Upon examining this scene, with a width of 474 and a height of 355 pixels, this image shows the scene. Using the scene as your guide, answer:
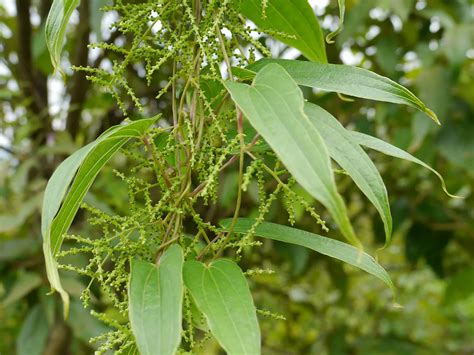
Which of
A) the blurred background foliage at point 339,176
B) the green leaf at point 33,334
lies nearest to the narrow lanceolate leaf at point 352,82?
the blurred background foliage at point 339,176

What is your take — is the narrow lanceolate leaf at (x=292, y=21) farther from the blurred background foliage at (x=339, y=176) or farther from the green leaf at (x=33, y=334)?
the green leaf at (x=33, y=334)

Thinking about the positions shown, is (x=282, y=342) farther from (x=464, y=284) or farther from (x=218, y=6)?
(x=218, y=6)

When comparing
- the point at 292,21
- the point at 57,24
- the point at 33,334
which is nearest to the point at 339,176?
Answer: the point at 33,334

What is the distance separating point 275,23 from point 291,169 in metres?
0.24

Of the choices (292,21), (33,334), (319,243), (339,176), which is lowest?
(339,176)

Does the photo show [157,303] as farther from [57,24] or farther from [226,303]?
[57,24]

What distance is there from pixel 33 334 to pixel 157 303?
2.77 ft

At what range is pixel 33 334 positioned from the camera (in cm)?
115

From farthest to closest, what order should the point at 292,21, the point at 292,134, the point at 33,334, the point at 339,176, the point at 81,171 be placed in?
1. the point at 339,176
2. the point at 33,334
3. the point at 292,21
4. the point at 81,171
5. the point at 292,134

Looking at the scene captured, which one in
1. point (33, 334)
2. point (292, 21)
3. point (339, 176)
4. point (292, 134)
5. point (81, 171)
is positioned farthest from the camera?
point (339, 176)

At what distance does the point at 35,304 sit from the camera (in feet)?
3.96

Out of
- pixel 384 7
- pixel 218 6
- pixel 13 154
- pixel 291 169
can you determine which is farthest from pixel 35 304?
pixel 291 169

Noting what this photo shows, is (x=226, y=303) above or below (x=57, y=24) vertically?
below

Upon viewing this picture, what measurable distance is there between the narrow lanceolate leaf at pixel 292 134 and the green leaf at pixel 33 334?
34.2 inches
